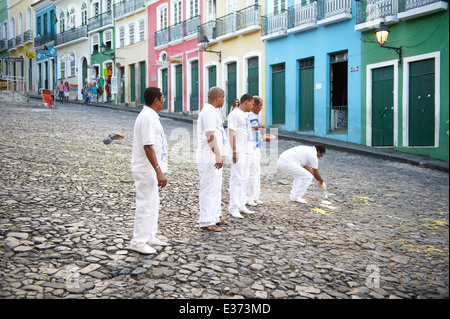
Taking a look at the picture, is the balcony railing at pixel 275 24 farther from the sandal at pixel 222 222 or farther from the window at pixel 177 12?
the sandal at pixel 222 222

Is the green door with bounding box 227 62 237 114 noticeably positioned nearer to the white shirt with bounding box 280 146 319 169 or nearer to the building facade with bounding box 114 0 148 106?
the building facade with bounding box 114 0 148 106

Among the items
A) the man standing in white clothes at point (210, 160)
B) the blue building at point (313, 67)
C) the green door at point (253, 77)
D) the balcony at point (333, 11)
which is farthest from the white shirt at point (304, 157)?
the green door at point (253, 77)

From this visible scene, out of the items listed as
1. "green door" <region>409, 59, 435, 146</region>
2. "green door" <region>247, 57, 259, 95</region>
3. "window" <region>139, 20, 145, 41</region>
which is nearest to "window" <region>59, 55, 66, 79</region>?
"window" <region>139, 20, 145, 41</region>

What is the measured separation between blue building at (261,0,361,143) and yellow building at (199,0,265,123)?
63 centimetres

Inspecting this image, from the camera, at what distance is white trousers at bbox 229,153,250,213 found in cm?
587

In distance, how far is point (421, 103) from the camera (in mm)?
13695

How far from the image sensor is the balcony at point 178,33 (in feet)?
82.1

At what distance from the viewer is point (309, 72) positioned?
18141mm

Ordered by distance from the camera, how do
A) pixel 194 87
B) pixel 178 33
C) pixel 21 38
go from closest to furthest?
pixel 194 87 < pixel 178 33 < pixel 21 38

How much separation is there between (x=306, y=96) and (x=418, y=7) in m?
5.91

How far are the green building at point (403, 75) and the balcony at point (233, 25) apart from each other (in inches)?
235

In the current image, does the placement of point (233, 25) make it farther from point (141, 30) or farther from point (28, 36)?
point (28, 36)

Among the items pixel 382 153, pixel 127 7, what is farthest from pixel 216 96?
pixel 127 7

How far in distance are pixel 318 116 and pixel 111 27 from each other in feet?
66.7
